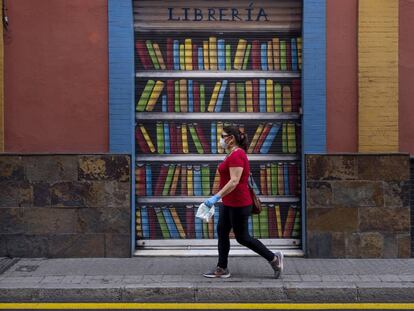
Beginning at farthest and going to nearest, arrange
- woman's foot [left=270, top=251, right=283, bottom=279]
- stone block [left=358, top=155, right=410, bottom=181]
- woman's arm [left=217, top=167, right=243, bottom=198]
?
stone block [left=358, top=155, right=410, bottom=181] < woman's foot [left=270, top=251, right=283, bottom=279] < woman's arm [left=217, top=167, right=243, bottom=198]

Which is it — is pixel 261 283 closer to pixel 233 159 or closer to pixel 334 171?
pixel 233 159

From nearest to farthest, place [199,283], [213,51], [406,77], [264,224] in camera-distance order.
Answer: [199,283] < [406,77] < [213,51] < [264,224]

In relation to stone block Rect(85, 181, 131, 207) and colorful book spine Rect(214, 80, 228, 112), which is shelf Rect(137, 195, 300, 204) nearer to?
stone block Rect(85, 181, 131, 207)

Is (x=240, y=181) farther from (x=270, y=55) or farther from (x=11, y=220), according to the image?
(x=11, y=220)

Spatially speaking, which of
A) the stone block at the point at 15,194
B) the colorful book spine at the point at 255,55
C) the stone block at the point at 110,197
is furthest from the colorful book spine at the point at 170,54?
the stone block at the point at 15,194

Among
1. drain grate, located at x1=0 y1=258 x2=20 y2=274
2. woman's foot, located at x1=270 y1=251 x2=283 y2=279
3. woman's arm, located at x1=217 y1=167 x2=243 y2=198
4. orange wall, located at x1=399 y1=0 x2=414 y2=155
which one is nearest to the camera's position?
woman's arm, located at x1=217 y1=167 x2=243 y2=198

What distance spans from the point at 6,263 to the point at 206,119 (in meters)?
3.16

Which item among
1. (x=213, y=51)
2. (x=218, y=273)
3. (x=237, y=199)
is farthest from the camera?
(x=213, y=51)

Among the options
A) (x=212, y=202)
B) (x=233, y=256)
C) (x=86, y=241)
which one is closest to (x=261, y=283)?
(x=212, y=202)

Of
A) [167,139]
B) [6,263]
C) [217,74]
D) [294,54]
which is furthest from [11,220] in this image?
[294,54]

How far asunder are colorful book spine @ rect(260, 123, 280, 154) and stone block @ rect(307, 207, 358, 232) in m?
1.05

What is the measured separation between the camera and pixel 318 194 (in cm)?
843

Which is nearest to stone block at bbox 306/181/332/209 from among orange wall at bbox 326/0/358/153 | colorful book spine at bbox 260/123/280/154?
orange wall at bbox 326/0/358/153

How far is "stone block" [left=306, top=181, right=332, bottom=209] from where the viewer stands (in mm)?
8422
